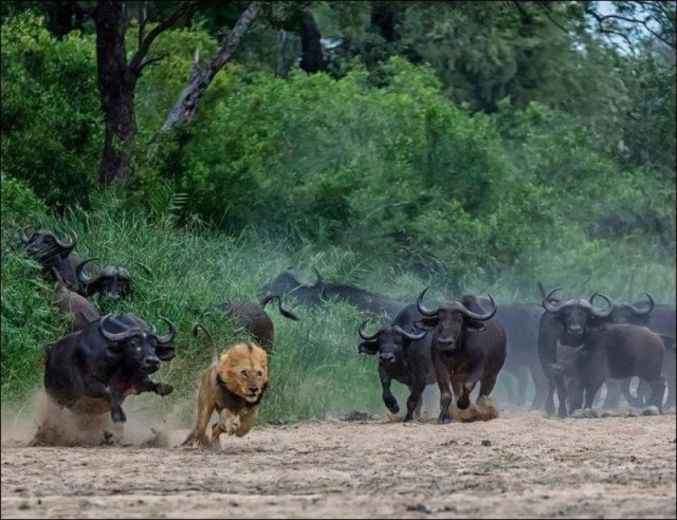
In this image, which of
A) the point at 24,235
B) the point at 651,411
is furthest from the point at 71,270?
the point at 651,411

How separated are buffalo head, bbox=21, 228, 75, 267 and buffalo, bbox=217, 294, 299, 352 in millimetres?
1678

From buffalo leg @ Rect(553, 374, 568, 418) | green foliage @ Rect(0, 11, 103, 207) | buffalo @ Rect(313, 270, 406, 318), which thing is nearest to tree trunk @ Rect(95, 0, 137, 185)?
green foliage @ Rect(0, 11, 103, 207)

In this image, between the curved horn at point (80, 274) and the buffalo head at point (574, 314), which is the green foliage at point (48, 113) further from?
the buffalo head at point (574, 314)

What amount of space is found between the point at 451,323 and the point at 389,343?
0.97 metres

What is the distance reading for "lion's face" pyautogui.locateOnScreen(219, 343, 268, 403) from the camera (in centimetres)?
1415

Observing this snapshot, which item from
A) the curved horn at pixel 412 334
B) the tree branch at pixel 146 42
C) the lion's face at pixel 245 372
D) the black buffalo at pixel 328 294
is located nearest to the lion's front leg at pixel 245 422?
the lion's face at pixel 245 372

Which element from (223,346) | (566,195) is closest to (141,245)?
(223,346)

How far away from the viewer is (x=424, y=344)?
19.3 m

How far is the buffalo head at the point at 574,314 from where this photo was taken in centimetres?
2252

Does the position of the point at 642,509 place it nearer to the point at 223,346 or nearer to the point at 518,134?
the point at 223,346

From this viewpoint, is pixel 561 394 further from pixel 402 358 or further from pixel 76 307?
pixel 76 307

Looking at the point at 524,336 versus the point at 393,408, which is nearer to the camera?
the point at 393,408

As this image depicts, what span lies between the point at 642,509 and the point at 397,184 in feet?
65.1

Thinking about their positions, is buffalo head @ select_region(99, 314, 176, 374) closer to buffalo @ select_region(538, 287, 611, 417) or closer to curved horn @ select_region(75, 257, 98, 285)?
curved horn @ select_region(75, 257, 98, 285)
